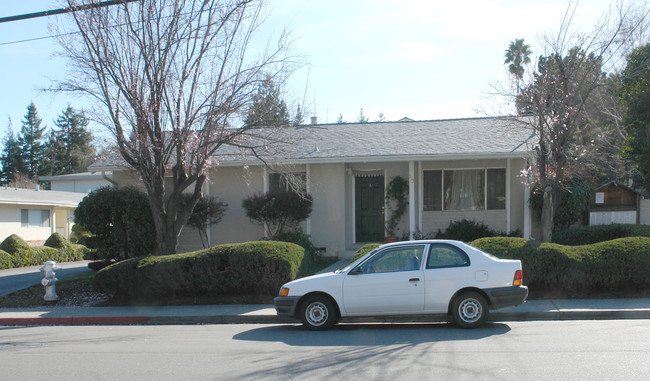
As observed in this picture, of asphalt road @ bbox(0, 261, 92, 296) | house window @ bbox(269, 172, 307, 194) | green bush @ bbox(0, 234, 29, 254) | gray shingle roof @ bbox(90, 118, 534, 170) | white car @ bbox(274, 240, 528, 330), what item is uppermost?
gray shingle roof @ bbox(90, 118, 534, 170)

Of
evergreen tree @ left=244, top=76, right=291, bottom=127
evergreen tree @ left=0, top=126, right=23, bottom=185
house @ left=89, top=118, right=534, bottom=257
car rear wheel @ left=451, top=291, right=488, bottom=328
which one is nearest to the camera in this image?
car rear wheel @ left=451, top=291, right=488, bottom=328

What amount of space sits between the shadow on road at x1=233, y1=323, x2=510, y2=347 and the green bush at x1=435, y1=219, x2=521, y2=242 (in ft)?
22.9

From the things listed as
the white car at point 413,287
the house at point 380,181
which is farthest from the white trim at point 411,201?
the white car at point 413,287

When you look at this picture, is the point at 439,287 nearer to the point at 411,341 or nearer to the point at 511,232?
the point at 411,341

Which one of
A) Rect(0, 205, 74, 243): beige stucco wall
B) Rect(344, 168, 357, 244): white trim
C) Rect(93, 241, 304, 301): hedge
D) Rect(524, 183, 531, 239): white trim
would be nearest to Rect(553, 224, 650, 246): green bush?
Rect(524, 183, 531, 239): white trim

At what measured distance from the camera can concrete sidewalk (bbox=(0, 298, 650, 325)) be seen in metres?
9.93

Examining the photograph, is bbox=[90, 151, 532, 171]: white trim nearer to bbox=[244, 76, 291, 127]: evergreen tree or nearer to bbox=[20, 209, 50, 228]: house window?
bbox=[244, 76, 291, 127]: evergreen tree

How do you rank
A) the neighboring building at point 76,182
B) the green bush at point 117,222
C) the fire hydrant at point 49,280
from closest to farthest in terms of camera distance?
1. the fire hydrant at point 49,280
2. the green bush at point 117,222
3. the neighboring building at point 76,182

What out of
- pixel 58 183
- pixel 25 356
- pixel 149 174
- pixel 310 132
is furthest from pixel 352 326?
pixel 58 183

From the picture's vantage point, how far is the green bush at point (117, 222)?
51.0 ft

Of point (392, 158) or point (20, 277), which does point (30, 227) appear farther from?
point (392, 158)

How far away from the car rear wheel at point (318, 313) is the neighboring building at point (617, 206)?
32.6 feet

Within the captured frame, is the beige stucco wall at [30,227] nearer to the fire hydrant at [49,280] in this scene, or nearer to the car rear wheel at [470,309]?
the fire hydrant at [49,280]

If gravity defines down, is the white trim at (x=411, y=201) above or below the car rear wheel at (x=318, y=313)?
above
